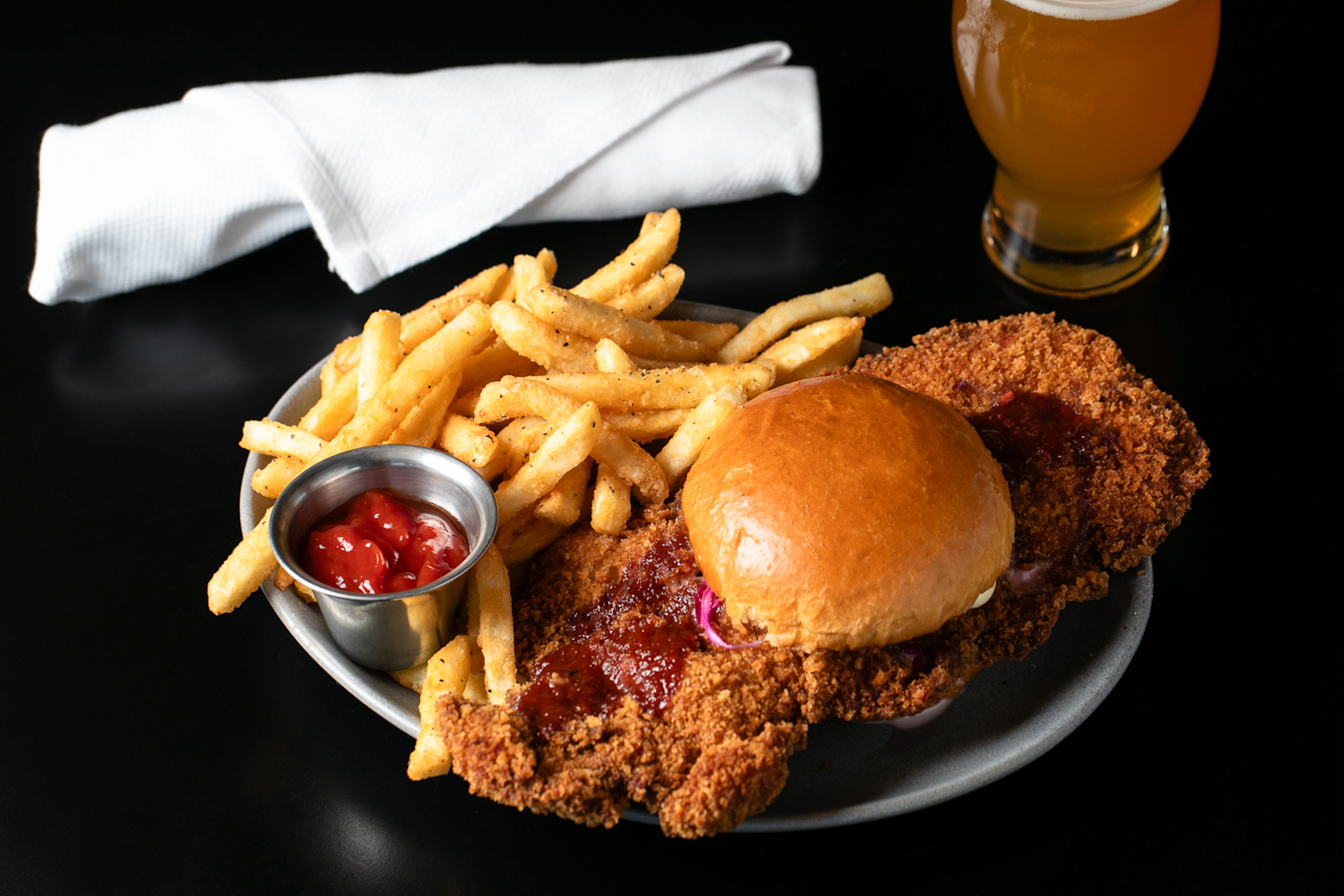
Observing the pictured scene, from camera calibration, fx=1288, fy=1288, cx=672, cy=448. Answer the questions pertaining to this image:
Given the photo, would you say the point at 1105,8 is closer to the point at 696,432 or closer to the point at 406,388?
the point at 696,432

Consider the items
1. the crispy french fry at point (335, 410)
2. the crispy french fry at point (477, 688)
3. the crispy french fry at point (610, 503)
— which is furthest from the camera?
the crispy french fry at point (335, 410)

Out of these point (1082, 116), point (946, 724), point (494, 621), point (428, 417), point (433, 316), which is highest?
point (1082, 116)

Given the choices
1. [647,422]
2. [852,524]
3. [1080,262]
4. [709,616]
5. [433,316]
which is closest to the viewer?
[852,524]

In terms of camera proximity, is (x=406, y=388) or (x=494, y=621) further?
(x=406, y=388)

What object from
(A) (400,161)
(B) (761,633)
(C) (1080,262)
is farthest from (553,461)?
(C) (1080,262)

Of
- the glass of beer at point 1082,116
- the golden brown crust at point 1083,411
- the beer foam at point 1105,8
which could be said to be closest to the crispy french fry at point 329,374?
the golden brown crust at point 1083,411

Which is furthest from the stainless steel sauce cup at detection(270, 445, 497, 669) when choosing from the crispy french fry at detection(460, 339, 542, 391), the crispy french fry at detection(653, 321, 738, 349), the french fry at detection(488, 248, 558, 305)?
the crispy french fry at detection(653, 321, 738, 349)

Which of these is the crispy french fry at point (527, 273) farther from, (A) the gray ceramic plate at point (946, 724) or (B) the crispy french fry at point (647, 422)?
(A) the gray ceramic plate at point (946, 724)
